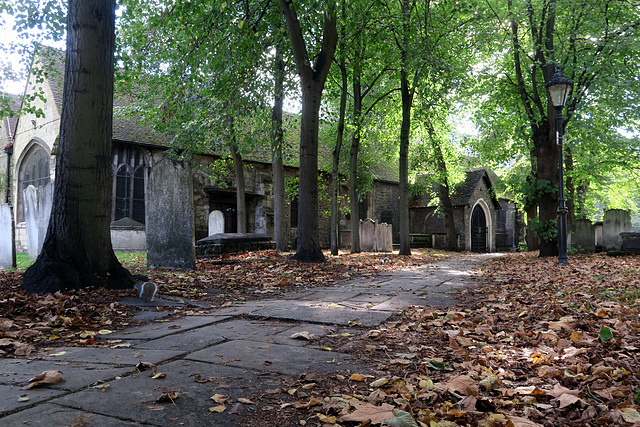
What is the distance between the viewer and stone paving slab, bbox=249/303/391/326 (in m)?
4.25

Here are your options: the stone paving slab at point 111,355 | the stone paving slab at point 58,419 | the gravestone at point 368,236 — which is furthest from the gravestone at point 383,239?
the stone paving slab at point 58,419

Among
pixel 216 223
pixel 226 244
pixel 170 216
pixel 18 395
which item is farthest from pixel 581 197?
pixel 18 395

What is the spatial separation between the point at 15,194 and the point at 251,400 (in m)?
24.5

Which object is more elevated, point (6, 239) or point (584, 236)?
point (6, 239)

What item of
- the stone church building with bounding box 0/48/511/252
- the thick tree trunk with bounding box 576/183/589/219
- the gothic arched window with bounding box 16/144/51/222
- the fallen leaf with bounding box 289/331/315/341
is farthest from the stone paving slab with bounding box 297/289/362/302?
the thick tree trunk with bounding box 576/183/589/219

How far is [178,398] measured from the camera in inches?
84.4

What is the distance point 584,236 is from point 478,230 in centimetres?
1675

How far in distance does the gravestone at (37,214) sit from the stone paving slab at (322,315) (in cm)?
830

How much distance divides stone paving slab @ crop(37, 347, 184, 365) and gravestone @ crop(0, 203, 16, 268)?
8.69 meters

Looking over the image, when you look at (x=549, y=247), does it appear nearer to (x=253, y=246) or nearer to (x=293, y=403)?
(x=253, y=246)

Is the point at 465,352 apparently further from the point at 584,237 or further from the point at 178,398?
the point at 584,237

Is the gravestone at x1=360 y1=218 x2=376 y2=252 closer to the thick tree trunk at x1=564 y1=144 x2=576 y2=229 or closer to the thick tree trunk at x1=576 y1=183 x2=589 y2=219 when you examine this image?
the thick tree trunk at x1=564 y1=144 x2=576 y2=229

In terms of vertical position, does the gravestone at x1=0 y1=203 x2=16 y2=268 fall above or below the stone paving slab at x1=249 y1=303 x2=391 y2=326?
above

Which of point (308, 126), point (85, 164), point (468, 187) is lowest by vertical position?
point (85, 164)
